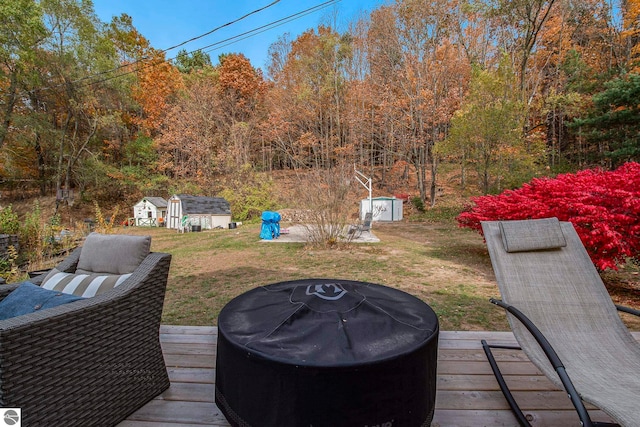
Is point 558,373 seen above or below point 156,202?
below

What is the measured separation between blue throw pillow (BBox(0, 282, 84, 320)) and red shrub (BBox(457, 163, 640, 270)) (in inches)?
173

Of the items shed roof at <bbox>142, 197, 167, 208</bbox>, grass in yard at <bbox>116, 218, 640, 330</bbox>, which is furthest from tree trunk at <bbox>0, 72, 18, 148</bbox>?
grass in yard at <bbox>116, 218, 640, 330</bbox>

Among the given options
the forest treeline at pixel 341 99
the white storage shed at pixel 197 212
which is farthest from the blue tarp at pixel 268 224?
the white storage shed at pixel 197 212

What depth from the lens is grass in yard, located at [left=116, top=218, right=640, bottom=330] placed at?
317 cm

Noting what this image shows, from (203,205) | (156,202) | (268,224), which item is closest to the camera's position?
(268,224)

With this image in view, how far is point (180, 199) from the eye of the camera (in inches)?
488

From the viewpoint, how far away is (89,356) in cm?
128

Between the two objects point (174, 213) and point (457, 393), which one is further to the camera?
point (174, 213)

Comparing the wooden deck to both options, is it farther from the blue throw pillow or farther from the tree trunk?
the tree trunk

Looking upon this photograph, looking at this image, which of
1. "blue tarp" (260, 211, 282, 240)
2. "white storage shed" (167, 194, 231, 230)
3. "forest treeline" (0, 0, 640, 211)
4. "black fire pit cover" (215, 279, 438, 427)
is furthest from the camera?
"white storage shed" (167, 194, 231, 230)

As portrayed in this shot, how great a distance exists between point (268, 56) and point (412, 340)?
21.9 m

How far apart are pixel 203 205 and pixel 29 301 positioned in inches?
471

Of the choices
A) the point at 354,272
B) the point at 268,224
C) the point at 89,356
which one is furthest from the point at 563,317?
the point at 268,224

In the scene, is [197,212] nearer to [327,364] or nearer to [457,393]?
[457,393]
